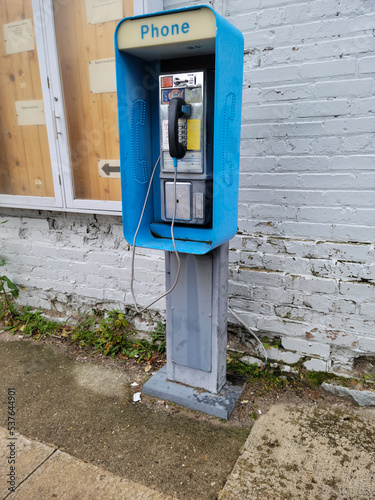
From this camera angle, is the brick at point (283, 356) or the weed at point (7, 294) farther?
the weed at point (7, 294)

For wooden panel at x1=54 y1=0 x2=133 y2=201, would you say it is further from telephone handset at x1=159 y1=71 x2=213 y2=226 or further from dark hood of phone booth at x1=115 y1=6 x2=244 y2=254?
telephone handset at x1=159 y1=71 x2=213 y2=226

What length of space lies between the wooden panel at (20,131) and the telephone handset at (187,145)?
1384mm

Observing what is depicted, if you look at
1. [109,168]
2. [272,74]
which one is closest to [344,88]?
[272,74]

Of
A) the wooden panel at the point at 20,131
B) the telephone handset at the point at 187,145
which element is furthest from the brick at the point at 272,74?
the wooden panel at the point at 20,131

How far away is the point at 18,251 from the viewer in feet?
9.98

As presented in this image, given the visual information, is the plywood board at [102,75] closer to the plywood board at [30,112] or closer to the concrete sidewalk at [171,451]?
the plywood board at [30,112]

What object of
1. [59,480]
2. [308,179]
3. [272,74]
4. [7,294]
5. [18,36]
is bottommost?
[59,480]

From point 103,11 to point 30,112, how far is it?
0.90 meters

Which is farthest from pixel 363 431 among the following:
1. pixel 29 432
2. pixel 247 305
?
pixel 29 432

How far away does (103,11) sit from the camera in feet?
7.52

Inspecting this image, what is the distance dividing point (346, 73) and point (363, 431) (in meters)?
1.77

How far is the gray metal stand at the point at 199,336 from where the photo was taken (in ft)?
6.30

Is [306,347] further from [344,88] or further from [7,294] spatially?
[7,294]

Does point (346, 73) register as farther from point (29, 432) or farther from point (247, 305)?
point (29, 432)
